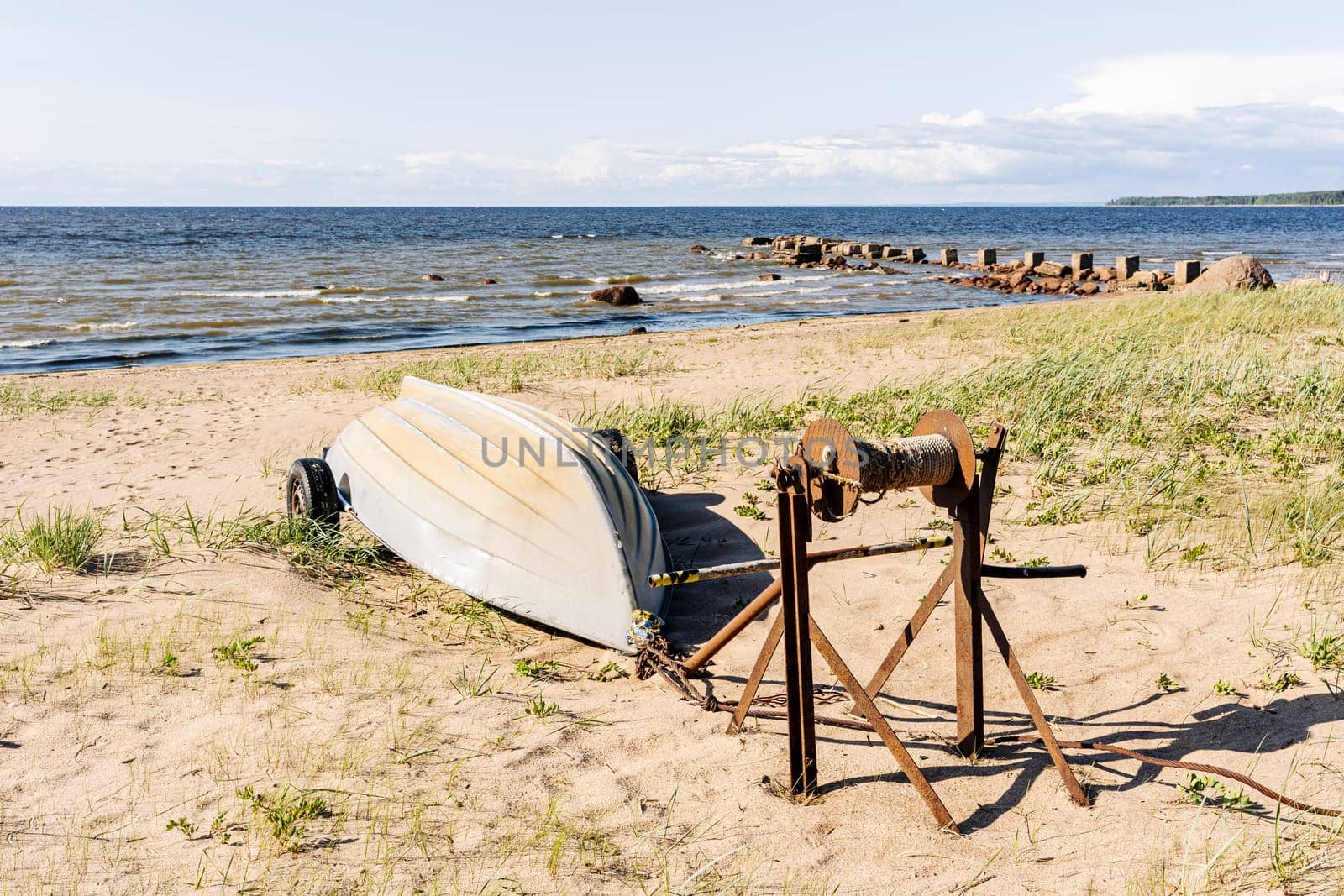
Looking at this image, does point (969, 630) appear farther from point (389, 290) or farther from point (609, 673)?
point (389, 290)

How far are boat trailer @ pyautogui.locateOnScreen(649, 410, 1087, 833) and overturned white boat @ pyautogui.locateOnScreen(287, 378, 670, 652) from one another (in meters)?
1.32

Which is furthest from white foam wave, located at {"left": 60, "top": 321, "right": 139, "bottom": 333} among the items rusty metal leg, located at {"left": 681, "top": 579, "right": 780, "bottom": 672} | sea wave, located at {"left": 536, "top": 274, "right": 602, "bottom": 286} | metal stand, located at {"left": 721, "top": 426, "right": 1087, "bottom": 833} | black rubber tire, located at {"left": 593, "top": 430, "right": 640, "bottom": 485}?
metal stand, located at {"left": 721, "top": 426, "right": 1087, "bottom": 833}

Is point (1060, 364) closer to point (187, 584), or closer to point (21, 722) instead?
point (187, 584)

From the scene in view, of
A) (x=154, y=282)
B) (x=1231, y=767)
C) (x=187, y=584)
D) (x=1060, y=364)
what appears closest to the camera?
(x=1231, y=767)

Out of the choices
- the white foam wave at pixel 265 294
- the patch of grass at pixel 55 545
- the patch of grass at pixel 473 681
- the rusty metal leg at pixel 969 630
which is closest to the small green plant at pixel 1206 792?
the rusty metal leg at pixel 969 630

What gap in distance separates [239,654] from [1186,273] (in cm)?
3029

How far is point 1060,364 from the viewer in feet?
33.8

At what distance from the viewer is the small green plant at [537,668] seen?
4.97 metres

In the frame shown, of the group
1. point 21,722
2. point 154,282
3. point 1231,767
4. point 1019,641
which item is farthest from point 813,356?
point 154,282

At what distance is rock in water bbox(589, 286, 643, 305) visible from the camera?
2769 centimetres

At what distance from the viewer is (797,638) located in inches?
150

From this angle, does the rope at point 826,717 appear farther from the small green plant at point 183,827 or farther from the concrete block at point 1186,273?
the concrete block at point 1186,273

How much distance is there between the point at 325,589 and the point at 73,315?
2295 cm

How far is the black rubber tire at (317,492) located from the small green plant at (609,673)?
2883 millimetres
